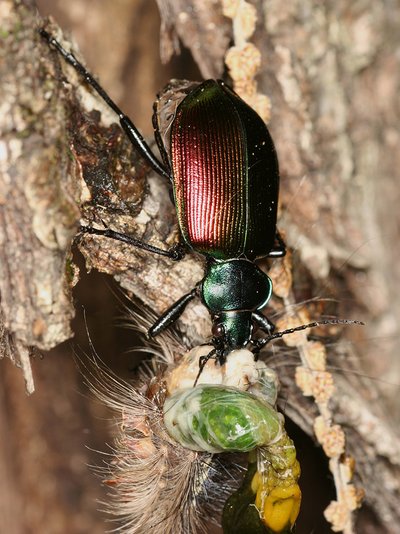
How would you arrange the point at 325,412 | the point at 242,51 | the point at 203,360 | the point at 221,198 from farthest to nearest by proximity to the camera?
1. the point at 242,51
2. the point at 325,412
3. the point at 221,198
4. the point at 203,360

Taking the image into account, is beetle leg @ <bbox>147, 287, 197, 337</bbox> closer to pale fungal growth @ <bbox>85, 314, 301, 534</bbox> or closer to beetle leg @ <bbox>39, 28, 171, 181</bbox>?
pale fungal growth @ <bbox>85, 314, 301, 534</bbox>

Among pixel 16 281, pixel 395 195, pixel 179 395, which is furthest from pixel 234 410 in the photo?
pixel 395 195

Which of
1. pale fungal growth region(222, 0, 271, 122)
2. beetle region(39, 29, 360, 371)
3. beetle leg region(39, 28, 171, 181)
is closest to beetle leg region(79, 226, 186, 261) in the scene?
beetle region(39, 29, 360, 371)

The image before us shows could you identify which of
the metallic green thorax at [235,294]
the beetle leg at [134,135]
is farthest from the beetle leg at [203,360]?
the beetle leg at [134,135]

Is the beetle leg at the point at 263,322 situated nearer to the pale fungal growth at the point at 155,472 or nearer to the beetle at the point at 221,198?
the beetle at the point at 221,198

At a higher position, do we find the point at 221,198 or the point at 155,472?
the point at 221,198

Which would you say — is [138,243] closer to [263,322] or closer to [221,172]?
[221,172]

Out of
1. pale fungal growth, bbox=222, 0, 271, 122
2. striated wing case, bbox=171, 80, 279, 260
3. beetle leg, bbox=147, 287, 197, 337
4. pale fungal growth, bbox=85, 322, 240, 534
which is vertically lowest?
pale fungal growth, bbox=85, 322, 240, 534

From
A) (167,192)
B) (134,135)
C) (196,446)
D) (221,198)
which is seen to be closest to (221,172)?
(221,198)
